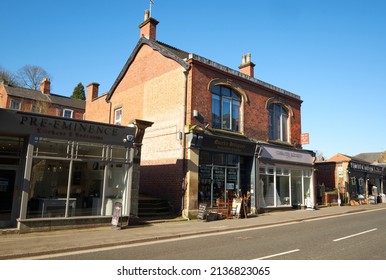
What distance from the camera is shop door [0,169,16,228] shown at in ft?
39.0

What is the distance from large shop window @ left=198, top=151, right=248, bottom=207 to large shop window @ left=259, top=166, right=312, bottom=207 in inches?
68.4

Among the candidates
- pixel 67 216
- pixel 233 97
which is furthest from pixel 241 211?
pixel 67 216

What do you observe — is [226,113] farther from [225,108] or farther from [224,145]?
[224,145]

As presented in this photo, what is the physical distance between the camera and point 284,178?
74.2 ft

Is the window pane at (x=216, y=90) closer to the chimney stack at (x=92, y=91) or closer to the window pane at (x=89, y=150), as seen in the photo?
the window pane at (x=89, y=150)

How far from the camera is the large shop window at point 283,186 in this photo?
21.1 meters

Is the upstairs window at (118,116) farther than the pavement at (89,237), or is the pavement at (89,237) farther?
the upstairs window at (118,116)

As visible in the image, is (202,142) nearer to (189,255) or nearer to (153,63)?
(153,63)

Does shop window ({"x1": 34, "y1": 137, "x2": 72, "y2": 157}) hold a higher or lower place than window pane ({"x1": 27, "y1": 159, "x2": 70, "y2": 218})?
higher

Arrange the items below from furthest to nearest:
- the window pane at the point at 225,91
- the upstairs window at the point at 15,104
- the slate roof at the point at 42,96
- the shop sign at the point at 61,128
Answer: the slate roof at the point at 42,96, the upstairs window at the point at 15,104, the window pane at the point at 225,91, the shop sign at the point at 61,128

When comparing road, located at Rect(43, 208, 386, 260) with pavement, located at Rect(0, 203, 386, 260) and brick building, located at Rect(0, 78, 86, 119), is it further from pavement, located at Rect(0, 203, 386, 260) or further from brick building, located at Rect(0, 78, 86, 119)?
brick building, located at Rect(0, 78, 86, 119)

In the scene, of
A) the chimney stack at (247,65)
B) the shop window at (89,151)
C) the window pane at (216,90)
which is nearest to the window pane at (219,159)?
the window pane at (216,90)

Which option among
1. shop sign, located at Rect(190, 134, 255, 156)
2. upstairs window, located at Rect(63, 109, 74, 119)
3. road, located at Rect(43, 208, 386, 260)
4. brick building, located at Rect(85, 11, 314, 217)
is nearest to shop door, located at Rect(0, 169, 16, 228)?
road, located at Rect(43, 208, 386, 260)

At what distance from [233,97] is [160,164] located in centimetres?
635
